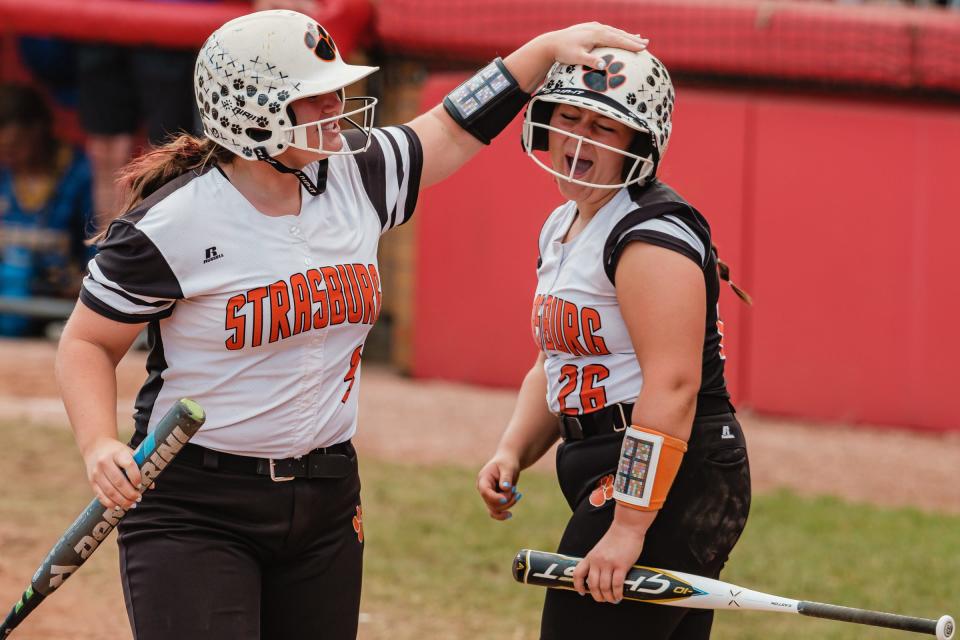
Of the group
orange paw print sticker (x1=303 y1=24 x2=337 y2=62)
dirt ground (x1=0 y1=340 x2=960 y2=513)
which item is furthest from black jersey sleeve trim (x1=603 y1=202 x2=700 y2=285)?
dirt ground (x1=0 y1=340 x2=960 y2=513)

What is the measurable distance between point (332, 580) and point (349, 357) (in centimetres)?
53

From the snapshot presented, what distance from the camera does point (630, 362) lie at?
124 inches

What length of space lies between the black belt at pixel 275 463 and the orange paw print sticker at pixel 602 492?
2.01 ft

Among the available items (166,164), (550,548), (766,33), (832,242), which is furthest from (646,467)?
(766,33)

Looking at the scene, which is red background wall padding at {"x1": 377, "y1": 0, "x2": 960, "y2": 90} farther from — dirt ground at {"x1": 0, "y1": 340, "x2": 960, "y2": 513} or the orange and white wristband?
the orange and white wristband

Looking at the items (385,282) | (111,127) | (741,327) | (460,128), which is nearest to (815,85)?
(741,327)

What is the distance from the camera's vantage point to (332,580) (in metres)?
3.36

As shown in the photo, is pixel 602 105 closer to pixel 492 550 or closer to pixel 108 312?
pixel 108 312

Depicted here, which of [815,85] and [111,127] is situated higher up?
[815,85]

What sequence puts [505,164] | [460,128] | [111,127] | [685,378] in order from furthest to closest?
[111,127], [505,164], [460,128], [685,378]

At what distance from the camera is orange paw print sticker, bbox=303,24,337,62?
A: 3.17 metres

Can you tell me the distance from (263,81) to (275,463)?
0.87 meters

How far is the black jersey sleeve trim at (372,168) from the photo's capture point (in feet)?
11.3

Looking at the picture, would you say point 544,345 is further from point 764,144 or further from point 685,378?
point 764,144
